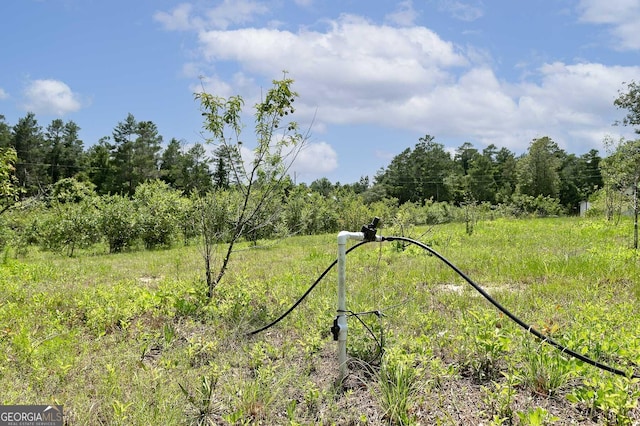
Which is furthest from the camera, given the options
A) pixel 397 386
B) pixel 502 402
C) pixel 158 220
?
pixel 158 220

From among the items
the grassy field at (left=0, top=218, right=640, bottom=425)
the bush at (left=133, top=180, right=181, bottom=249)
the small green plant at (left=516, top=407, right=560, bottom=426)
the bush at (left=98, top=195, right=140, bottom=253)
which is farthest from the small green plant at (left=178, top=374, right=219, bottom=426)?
the bush at (left=133, top=180, right=181, bottom=249)

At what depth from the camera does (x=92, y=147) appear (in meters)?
49.2

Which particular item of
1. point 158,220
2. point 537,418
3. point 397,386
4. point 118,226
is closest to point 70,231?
point 118,226

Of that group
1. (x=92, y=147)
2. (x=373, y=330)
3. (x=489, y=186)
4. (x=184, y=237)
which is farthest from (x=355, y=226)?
(x=92, y=147)

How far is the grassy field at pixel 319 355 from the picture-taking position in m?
2.47

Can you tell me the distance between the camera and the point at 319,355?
3412 mm

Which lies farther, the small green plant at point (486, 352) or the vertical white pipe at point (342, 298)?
the small green plant at point (486, 352)

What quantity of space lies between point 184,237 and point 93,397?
584 inches

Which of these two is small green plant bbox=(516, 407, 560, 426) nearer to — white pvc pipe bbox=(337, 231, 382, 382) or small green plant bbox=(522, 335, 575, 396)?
small green plant bbox=(522, 335, 575, 396)

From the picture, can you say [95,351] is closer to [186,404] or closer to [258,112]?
[186,404]

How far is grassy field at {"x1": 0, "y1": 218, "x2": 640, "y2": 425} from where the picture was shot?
8.09 ft

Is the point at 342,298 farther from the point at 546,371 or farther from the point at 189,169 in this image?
the point at 189,169

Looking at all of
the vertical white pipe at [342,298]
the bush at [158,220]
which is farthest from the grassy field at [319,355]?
the bush at [158,220]

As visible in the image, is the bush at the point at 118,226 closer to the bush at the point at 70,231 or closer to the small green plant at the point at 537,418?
the bush at the point at 70,231
